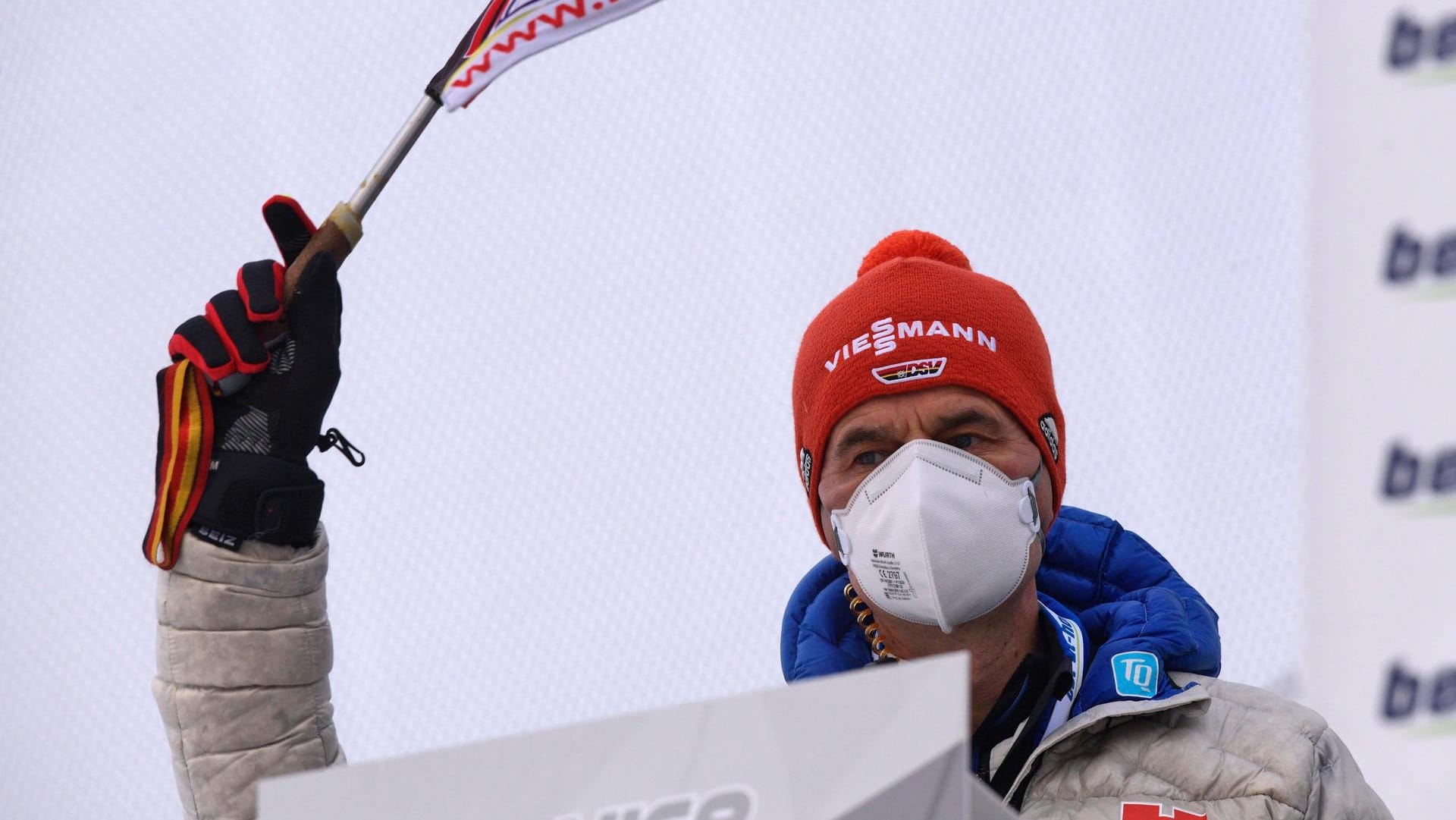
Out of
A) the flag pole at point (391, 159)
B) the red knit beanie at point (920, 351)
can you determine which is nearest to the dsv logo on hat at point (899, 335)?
the red knit beanie at point (920, 351)

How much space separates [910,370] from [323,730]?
69cm

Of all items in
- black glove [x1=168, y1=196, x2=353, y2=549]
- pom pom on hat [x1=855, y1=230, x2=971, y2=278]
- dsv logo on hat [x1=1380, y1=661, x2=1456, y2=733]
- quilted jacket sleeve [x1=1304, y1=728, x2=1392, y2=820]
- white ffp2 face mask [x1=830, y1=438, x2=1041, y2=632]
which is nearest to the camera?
quilted jacket sleeve [x1=1304, y1=728, x2=1392, y2=820]

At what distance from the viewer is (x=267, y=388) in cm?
160

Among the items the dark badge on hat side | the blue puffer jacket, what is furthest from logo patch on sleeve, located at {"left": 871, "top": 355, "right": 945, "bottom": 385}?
the blue puffer jacket

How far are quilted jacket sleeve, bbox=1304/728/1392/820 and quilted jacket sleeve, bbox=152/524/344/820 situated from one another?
0.94 meters

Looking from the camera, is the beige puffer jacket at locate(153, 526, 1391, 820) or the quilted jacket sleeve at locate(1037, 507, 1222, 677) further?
the quilted jacket sleeve at locate(1037, 507, 1222, 677)

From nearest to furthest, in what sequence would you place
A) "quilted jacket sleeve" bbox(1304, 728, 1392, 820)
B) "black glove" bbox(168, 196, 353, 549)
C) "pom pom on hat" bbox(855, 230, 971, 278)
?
"quilted jacket sleeve" bbox(1304, 728, 1392, 820) < "black glove" bbox(168, 196, 353, 549) < "pom pom on hat" bbox(855, 230, 971, 278)

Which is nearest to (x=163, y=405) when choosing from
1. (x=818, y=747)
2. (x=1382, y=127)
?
(x=818, y=747)

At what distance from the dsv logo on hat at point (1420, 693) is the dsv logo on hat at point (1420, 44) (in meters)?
0.92

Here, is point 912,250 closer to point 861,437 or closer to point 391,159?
point 861,437

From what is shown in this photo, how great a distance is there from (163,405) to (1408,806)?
6.14ft

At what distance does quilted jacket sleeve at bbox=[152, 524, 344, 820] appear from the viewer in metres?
1.52

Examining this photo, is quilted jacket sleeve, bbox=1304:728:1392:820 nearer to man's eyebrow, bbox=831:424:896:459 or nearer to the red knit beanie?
the red knit beanie

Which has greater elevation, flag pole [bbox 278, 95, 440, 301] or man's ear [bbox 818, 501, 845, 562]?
flag pole [bbox 278, 95, 440, 301]
